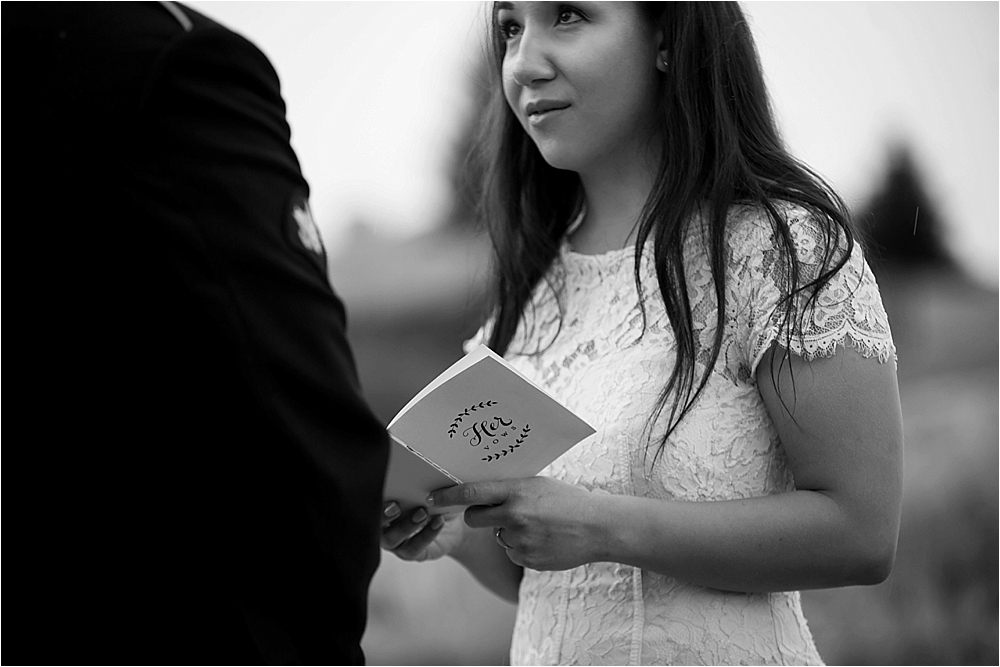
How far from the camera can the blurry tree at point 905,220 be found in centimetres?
414

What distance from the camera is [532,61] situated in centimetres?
175

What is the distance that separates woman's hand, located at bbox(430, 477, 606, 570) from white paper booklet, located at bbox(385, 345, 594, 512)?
22 mm

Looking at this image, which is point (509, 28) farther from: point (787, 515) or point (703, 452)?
point (787, 515)

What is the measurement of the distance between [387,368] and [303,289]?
13.4 feet

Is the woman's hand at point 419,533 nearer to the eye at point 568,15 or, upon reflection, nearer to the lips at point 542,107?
the lips at point 542,107

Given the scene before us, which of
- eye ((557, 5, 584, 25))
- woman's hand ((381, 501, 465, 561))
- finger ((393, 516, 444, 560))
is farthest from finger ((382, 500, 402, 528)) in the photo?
eye ((557, 5, 584, 25))

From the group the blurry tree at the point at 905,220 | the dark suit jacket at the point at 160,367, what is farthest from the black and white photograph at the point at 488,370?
the blurry tree at the point at 905,220

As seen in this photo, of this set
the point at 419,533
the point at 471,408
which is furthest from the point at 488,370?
the point at 419,533

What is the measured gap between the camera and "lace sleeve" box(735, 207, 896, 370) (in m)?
1.49

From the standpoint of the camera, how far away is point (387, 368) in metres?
4.93

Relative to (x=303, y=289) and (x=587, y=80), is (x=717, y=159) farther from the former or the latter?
(x=303, y=289)

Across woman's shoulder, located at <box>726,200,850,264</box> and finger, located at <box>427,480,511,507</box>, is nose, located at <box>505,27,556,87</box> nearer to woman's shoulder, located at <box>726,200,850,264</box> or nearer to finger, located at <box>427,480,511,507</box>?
woman's shoulder, located at <box>726,200,850,264</box>

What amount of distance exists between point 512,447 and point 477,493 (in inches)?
4.3

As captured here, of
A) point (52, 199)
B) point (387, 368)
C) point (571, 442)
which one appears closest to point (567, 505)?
point (571, 442)
